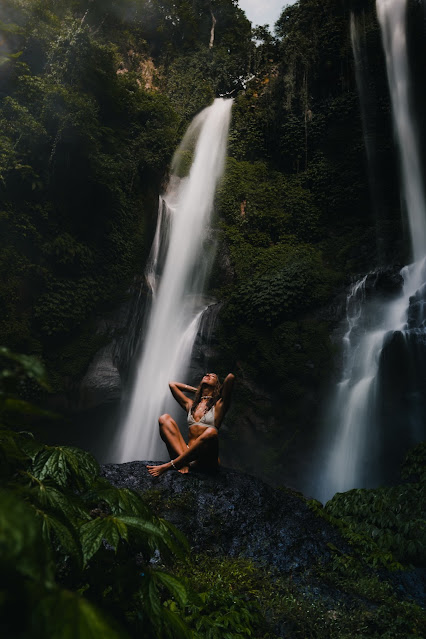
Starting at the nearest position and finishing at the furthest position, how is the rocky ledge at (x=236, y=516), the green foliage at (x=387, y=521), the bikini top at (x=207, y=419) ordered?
the rocky ledge at (x=236, y=516), the green foliage at (x=387, y=521), the bikini top at (x=207, y=419)

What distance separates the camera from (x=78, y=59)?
11.5m

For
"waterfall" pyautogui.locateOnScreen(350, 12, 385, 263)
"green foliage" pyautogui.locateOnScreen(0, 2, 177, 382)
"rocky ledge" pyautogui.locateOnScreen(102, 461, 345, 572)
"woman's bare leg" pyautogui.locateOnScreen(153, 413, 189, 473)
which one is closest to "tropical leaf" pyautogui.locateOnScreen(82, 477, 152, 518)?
"rocky ledge" pyautogui.locateOnScreen(102, 461, 345, 572)

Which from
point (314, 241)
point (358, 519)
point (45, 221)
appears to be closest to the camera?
point (358, 519)

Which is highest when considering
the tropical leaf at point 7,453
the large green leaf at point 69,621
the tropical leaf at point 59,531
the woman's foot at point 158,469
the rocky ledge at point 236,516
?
the tropical leaf at point 7,453

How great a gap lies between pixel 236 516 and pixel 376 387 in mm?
5901

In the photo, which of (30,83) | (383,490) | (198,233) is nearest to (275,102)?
(198,233)

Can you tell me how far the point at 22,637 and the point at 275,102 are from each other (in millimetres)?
20134

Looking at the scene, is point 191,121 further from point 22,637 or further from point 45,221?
point 22,637

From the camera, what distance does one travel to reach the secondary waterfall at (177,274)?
1116 cm

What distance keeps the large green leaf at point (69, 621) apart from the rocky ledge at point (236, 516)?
3787 mm

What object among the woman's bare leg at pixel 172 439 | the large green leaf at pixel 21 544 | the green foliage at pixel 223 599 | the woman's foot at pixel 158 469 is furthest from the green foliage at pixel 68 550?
the woman's bare leg at pixel 172 439

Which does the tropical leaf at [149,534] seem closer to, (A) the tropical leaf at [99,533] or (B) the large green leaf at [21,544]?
(A) the tropical leaf at [99,533]

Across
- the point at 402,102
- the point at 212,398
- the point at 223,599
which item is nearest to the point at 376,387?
the point at 212,398

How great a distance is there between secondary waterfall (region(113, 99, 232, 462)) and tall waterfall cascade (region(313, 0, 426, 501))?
187 inches
